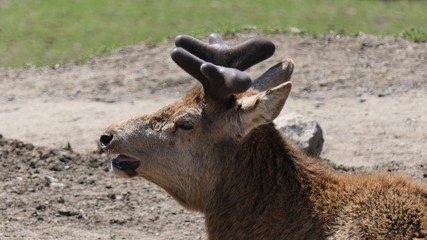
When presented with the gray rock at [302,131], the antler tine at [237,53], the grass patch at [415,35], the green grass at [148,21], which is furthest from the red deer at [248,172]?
the green grass at [148,21]

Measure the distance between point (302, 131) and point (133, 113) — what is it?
3637 mm

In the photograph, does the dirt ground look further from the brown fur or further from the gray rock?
the brown fur

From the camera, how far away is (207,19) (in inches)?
857

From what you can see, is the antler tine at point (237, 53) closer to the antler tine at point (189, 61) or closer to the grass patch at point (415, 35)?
the antler tine at point (189, 61)

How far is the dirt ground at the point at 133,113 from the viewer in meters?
11.1

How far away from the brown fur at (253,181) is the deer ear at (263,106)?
1 centimetres

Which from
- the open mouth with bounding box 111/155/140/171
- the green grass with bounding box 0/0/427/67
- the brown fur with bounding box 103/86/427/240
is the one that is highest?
the brown fur with bounding box 103/86/427/240

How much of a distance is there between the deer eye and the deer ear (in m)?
0.44

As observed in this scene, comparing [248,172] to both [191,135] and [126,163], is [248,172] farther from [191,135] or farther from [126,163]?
[126,163]

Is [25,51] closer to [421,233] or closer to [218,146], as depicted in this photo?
[218,146]

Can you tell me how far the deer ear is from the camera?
7562mm

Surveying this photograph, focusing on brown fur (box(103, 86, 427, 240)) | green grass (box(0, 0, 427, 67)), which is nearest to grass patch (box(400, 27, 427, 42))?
green grass (box(0, 0, 427, 67))

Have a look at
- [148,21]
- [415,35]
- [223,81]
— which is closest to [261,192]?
[223,81]

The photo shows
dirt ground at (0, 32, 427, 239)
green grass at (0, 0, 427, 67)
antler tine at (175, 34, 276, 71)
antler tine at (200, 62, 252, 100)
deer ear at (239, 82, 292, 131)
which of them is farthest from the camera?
green grass at (0, 0, 427, 67)
